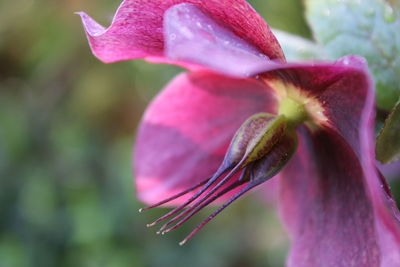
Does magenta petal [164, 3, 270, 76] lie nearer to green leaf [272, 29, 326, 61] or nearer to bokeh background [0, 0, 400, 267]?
green leaf [272, 29, 326, 61]

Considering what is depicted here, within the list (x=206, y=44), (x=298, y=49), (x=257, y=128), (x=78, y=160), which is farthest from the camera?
(x=78, y=160)

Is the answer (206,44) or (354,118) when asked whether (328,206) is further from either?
(206,44)

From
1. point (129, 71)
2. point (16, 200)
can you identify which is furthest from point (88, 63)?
point (16, 200)

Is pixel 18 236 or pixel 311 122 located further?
pixel 18 236

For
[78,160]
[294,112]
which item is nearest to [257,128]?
[294,112]

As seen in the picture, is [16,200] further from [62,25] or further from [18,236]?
[62,25]

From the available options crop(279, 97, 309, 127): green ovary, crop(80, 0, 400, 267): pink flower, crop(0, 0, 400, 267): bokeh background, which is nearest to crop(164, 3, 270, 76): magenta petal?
crop(80, 0, 400, 267): pink flower
